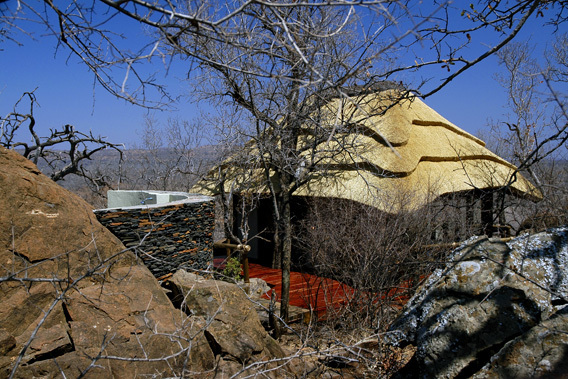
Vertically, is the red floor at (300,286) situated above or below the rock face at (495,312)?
below

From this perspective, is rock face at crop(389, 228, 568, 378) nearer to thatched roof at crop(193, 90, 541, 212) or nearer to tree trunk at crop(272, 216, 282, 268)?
thatched roof at crop(193, 90, 541, 212)

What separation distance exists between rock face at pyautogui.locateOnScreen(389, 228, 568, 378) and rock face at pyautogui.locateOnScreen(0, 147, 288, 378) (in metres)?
2.01

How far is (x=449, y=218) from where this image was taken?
37.9 ft

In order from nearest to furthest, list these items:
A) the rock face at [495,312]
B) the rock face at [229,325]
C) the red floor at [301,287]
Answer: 1. the rock face at [495,312]
2. the rock face at [229,325]
3. the red floor at [301,287]

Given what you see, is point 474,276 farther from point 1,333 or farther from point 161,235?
point 161,235

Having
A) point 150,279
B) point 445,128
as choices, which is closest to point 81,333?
point 150,279

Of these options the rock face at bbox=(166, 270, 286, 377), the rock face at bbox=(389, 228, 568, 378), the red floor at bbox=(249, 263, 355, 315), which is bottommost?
the red floor at bbox=(249, 263, 355, 315)

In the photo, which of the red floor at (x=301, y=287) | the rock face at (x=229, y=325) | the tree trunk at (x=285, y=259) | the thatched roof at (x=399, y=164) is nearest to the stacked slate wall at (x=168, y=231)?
the rock face at (x=229, y=325)

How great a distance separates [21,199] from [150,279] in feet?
6.75

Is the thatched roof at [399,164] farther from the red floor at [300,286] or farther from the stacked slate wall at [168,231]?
the stacked slate wall at [168,231]

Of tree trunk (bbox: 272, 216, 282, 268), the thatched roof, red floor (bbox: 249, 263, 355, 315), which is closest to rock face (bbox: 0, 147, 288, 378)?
red floor (bbox: 249, 263, 355, 315)

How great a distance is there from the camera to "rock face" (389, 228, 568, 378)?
291 cm

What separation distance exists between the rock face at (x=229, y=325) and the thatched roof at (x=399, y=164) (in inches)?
217

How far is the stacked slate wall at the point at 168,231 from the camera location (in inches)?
351
